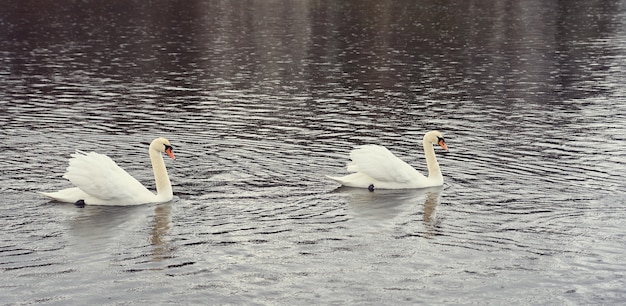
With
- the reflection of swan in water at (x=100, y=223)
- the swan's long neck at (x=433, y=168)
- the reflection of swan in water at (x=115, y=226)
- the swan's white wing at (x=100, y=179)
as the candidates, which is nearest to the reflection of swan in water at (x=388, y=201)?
the swan's long neck at (x=433, y=168)

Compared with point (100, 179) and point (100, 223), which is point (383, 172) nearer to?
point (100, 179)

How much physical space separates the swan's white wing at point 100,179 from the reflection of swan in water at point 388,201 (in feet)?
17.2

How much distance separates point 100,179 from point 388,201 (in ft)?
22.4

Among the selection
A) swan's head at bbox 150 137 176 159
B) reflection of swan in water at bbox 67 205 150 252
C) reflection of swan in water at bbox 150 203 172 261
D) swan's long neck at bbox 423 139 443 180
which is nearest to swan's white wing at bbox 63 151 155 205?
reflection of swan in water at bbox 67 205 150 252

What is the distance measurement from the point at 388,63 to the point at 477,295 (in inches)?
1563

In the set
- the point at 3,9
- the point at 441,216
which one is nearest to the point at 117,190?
the point at 441,216

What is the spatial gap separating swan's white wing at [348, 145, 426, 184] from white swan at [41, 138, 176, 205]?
15.7 feet

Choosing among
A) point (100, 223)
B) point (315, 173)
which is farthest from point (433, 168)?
point (100, 223)

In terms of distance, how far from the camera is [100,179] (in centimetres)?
2475

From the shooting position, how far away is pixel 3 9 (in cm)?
10162

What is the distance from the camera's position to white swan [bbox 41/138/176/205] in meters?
24.8

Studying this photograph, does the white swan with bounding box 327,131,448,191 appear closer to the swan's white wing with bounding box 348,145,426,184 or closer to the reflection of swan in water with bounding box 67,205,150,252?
the swan's white wing with bounding box 348,145,426,184

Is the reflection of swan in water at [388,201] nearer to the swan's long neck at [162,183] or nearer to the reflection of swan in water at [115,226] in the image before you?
the swan's long neck at [162,183]

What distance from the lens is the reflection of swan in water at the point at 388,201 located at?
24.9 meters
